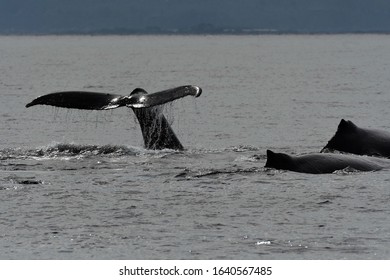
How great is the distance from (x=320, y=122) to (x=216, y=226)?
579 inches

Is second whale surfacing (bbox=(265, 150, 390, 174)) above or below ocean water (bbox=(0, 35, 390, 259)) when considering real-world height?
above

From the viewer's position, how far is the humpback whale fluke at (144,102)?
15359 millimetres

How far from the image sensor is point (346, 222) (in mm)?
12844

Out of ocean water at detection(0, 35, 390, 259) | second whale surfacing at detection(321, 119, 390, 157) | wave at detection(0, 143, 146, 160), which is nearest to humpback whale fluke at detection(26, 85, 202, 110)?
ocean water at detection(0, 35, 390, 259)

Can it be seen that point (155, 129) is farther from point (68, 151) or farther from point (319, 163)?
point (319, 163)

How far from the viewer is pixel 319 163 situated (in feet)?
52.1

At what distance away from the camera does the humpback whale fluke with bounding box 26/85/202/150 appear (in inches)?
605

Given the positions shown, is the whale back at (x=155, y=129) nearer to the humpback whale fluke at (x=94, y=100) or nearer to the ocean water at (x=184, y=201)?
the ocean water at (x=184, y=201)

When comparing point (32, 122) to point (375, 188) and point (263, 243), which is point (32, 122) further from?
point (263, 243)

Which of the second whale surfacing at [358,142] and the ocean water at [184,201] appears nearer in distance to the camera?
the ocean water at [184,201]

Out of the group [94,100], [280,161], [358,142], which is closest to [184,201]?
[280,161]

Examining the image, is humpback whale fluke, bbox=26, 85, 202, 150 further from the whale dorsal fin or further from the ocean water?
the whale dorsal fin

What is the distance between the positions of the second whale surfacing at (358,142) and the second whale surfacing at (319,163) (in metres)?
0.91

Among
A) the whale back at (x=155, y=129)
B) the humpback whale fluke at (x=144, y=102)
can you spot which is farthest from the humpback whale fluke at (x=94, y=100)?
the whale back at (x=155, y=129)
